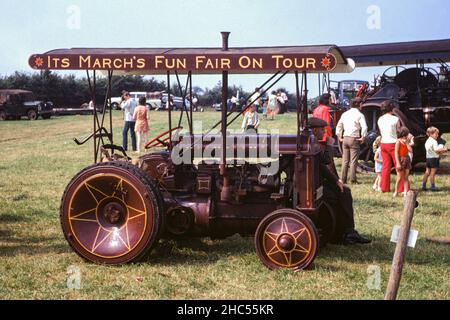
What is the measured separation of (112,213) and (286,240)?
5.40ft

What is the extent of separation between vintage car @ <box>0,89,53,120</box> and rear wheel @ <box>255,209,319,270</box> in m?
33.2

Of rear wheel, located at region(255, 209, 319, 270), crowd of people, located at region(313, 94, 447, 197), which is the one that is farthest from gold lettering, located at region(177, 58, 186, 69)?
crowd of people, located at region(313, 94, 447, 197)

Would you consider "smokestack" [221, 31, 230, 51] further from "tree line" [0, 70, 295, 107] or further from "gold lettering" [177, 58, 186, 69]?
"tree line" [0, 70, 295, 107]

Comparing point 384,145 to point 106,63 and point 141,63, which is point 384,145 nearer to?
point 141,63

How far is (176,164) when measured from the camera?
6820 mm

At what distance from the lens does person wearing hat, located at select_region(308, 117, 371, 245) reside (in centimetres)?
695

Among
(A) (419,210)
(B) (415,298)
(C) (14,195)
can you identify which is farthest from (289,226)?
(C) (14,195)

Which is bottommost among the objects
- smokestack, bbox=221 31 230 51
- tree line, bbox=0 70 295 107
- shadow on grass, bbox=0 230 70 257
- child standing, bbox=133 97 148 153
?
shadow on grass, bbox=0 230 70 257

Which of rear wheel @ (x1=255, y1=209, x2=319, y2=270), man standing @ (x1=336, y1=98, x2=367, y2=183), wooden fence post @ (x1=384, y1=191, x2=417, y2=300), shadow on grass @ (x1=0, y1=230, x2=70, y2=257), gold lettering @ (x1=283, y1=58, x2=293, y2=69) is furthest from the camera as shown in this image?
man standing @ (x1=336, y1=98, x2=367, y2=183)

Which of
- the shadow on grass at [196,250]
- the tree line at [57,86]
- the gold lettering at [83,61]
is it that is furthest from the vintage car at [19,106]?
the gold lettering at [83,61]

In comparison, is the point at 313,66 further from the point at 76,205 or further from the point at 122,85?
the point at 122,85

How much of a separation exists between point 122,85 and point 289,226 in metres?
49.3

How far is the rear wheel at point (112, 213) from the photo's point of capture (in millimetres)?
6133

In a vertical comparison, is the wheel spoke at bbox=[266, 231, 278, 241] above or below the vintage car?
below
